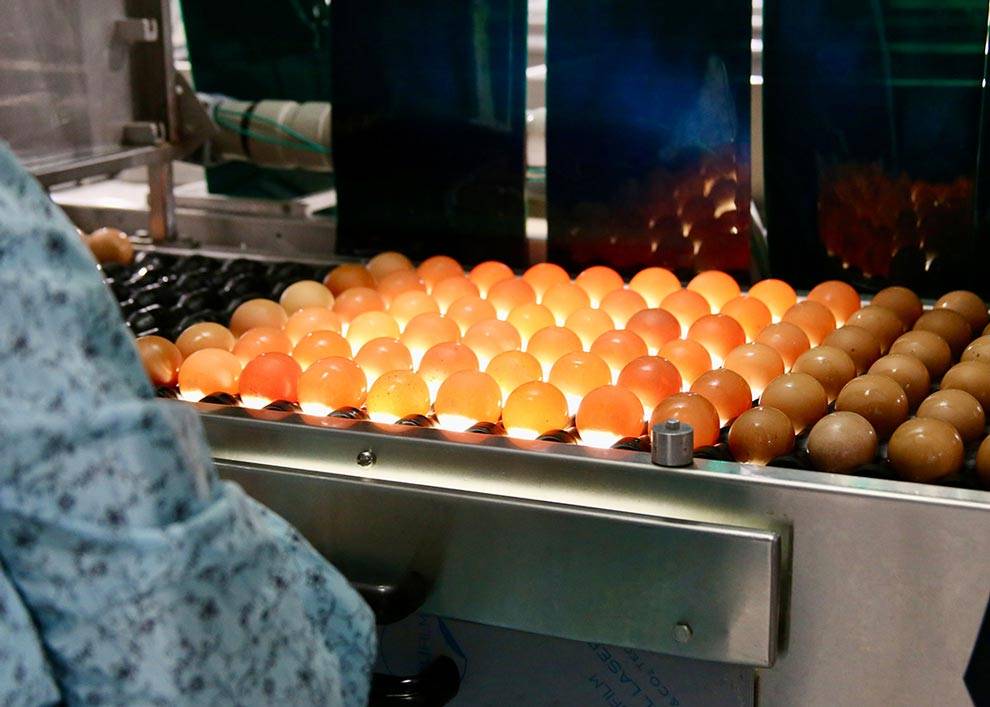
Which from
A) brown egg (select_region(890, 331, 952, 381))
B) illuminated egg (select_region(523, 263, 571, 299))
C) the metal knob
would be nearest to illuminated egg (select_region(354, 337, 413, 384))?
illuminated egg (select_region(523, 263, 571, 299))

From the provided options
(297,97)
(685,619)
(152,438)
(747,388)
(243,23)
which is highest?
(243,23)

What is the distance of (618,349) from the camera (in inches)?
65.2

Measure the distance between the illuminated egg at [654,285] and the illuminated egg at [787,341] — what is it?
274 millimetres

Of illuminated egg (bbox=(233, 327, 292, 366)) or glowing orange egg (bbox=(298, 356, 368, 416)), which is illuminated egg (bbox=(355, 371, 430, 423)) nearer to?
glowing orange egg (bbox=(298, 356, 368, 416))

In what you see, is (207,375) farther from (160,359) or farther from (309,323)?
(309,323)

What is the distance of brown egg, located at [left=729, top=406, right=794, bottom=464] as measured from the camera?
4.55 ft

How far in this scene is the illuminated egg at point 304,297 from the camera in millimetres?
1978

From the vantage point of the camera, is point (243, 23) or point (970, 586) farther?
point (243, 23)

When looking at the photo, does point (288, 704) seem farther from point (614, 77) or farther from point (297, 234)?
point (297, 234)

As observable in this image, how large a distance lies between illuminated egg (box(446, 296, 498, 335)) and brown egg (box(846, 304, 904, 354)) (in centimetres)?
56

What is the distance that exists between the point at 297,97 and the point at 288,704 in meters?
1.97

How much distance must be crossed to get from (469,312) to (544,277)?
0.21 metres

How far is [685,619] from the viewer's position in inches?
51.1

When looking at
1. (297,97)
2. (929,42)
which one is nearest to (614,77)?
(929,42)
